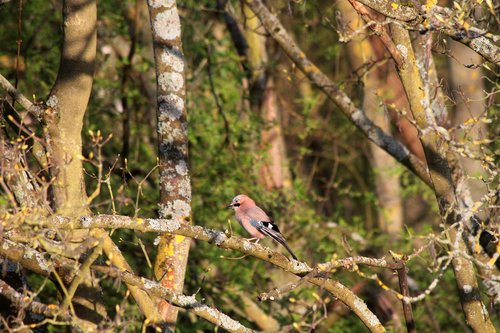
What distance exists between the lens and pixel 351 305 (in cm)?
629

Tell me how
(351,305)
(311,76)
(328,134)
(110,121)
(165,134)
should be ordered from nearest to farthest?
1. (351,305)
2. (165,134)
3. (311,76)
4. (110,121)
5. (328,134)

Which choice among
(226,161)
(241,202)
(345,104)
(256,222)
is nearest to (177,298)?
(256,222)

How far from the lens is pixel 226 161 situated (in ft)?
38.5

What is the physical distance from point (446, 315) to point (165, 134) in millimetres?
7065

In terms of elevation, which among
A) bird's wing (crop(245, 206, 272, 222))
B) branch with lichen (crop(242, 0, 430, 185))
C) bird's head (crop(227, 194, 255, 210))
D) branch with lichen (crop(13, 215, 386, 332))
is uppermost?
branch with lichen (crop(242, 0, 430, 185))

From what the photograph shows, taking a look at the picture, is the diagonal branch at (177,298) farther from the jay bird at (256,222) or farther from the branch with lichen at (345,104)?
the branch with lichen at (345,104)

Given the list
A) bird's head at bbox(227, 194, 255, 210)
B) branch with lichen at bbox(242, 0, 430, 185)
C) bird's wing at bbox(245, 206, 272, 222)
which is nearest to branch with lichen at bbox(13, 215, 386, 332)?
bird's wing at bbox(245, 206, 272, 222)

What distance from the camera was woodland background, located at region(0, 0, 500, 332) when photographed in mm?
5867

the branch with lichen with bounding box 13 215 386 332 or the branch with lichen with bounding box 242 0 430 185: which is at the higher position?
the branch with lichen with bounding box 242 0 430 185

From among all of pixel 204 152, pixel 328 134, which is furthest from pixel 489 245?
pixel 328 134

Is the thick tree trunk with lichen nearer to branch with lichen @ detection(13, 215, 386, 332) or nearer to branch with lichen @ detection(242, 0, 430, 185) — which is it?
branch with lichen @ detection(13, 215, 386, 332)

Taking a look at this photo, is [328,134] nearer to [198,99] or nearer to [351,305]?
[198,99]

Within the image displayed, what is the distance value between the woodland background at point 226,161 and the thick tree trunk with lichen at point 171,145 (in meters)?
0.01

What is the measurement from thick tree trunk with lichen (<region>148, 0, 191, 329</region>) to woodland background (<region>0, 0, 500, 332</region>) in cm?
1
